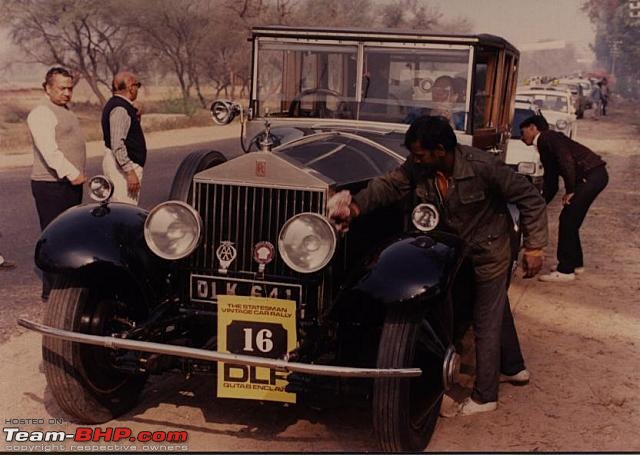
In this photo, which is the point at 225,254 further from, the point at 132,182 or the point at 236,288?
the point at 132,182

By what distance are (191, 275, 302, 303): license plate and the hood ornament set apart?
0.21ft

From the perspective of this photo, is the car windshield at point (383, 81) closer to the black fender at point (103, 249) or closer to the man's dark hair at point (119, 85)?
the man's dark hair at point (119, 85)

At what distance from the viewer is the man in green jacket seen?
3820 millimetres

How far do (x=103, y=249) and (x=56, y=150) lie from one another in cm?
185

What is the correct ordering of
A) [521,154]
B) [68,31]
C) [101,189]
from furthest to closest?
1. [68,31]
2. [521,154]
3. [101,189]

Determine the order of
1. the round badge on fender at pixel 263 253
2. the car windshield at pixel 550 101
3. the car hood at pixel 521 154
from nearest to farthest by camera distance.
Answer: the round badge on fender at pixel 263 253 < the car hood at pixel 521 154 < the car windshield at pixel 550 101

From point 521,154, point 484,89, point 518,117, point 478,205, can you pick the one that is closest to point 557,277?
point 484,89

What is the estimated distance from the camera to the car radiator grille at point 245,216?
3738 millimetres

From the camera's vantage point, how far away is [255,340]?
11.6ft

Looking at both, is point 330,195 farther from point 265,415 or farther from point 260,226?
point 265,415

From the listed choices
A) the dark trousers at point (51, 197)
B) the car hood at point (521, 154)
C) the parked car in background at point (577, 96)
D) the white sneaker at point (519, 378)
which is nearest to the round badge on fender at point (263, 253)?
the white sneaker at point (519, 378)

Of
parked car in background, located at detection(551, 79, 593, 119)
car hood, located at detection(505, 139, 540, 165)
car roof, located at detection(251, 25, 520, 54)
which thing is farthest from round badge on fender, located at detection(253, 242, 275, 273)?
parked car in background, located at detection(551, 79, 593, 119)

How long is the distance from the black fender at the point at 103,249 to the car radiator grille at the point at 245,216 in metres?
0.27

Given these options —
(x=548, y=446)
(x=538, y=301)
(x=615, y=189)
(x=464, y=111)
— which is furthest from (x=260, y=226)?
(x=615, y=189)
